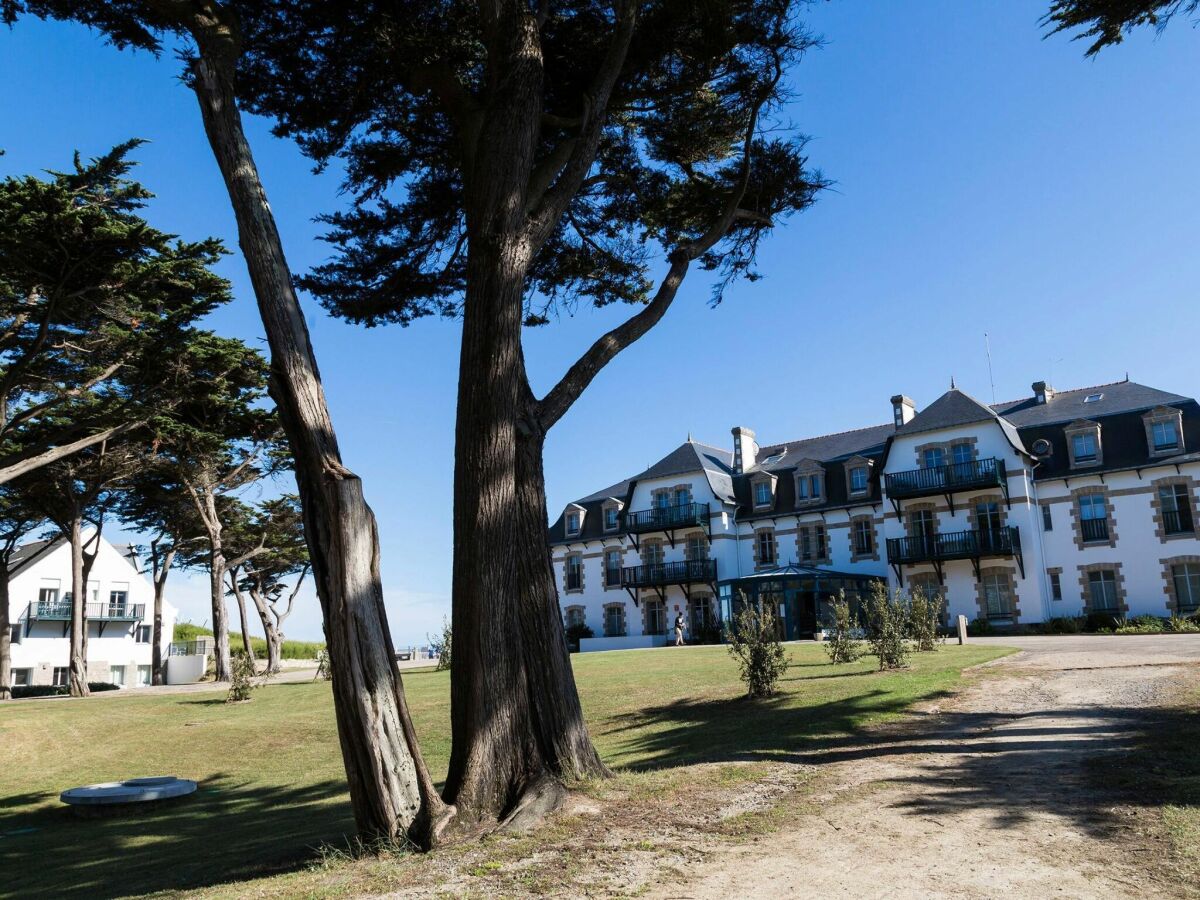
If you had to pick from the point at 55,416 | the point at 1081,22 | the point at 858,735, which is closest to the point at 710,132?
the point at 1081,22

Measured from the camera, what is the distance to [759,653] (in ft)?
45.1

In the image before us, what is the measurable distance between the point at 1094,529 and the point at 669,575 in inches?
677

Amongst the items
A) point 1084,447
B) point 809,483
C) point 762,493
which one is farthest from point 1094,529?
point 762,493

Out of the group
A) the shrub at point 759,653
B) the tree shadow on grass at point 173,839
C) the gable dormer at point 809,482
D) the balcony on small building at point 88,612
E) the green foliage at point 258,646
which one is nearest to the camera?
the tree shadow on grass at point 173,839

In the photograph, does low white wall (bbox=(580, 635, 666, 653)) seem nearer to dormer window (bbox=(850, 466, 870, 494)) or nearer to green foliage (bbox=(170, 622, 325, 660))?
dormer window (bbox=(850, 466, 870, 494))

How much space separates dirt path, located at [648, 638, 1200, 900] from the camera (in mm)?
4500

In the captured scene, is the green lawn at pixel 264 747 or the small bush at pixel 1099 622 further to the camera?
the small bush at pixel 1099 622

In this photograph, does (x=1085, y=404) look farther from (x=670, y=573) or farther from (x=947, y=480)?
(x=670, y=573)

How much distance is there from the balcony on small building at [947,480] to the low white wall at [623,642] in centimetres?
1173

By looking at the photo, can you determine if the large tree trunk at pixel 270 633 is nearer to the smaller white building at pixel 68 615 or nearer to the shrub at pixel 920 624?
the smaller white building at pixel 68 615

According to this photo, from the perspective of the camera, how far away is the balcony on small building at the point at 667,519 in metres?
39.7

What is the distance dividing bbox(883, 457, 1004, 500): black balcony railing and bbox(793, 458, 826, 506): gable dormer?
3.54 meters

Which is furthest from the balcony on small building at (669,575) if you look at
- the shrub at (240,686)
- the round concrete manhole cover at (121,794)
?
the round concrete manhole cover at (121,794)

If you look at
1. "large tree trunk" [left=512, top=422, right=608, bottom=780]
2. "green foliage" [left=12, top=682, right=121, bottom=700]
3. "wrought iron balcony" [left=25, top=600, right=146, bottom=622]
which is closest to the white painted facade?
"green foliage" [left=12, top=682, right=121, bottom=700]
